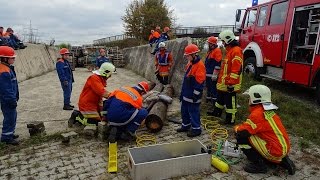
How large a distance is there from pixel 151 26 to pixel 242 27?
21.6 meters

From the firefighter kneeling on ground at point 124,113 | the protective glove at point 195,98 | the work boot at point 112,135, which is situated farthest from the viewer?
the protective glove at point 195,98

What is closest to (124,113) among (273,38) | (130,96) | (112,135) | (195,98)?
(130,96)

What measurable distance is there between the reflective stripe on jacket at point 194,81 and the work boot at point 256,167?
67.3 inches

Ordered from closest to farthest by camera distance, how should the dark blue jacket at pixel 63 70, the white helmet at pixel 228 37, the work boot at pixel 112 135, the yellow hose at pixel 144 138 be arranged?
the work boot at pixel 112 135, the yellow hose at pixel 144 138, the white helmet at pixel 228 37, the dark blue jacket at pixel 63 70

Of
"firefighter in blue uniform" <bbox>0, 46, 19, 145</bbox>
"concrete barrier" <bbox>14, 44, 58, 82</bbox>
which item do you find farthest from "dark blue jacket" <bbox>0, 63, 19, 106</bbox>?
"concrete barrier" <bbox>14, 44, 58, 82</bbox>

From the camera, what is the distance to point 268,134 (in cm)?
426

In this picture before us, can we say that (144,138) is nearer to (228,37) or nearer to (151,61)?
(228,37)

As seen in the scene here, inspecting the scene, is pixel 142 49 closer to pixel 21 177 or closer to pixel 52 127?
pixel 52 127

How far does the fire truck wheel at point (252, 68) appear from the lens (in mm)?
9886

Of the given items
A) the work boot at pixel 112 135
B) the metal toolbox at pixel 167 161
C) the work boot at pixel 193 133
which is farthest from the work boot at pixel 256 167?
the work boot at pixel 112 135

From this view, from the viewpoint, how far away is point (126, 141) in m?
5.61

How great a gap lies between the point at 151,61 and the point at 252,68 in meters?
5.05

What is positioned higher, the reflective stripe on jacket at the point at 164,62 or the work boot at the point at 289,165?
the reflective stripe on jacket at the point at 164,62

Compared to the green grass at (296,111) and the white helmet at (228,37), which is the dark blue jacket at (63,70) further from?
the white helmet at (228,37)
